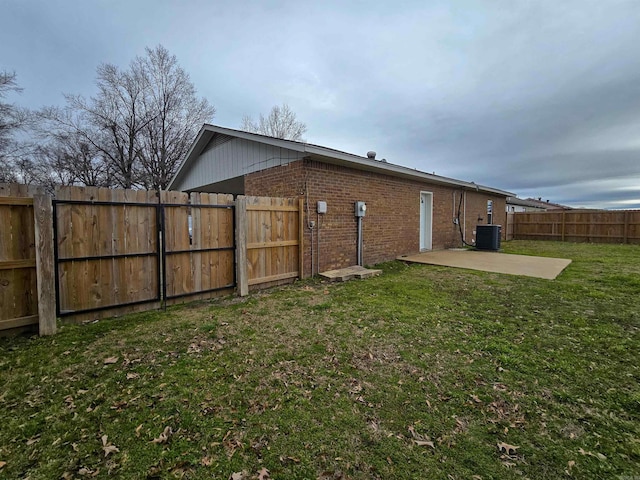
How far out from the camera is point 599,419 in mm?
2057

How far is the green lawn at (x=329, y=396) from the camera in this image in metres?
1.72

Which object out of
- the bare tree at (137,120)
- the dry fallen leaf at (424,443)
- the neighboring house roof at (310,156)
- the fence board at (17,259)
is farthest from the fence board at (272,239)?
the bare tree at (137,120)

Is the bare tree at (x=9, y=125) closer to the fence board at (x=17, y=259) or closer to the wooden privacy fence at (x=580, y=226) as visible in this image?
the fence board at (x=17, y=259)

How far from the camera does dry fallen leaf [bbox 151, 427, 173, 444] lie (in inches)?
73.5

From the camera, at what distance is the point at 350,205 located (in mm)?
7477

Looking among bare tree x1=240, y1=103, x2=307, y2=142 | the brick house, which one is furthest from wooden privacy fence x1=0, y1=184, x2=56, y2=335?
bare tree x1=240, y1=103, x2=307, y2=142

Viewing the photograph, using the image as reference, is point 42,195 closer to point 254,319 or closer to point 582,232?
point 254,319

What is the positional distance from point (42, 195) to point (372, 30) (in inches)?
355

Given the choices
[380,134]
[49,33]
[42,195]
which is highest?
[49,33]

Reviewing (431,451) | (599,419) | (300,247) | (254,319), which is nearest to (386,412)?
(431,451)

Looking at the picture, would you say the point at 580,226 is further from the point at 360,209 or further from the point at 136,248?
the point at 136,248

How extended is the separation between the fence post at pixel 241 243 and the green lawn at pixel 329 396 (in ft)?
3.56

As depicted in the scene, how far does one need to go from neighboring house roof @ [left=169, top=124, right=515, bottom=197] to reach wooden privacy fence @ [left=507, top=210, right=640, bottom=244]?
24.2 feet

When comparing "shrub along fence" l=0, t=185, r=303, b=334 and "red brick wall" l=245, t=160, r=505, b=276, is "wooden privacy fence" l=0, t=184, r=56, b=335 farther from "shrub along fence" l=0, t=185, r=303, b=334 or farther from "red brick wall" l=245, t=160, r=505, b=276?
"red brick wall" l=245, t=160, r=505, b=276
